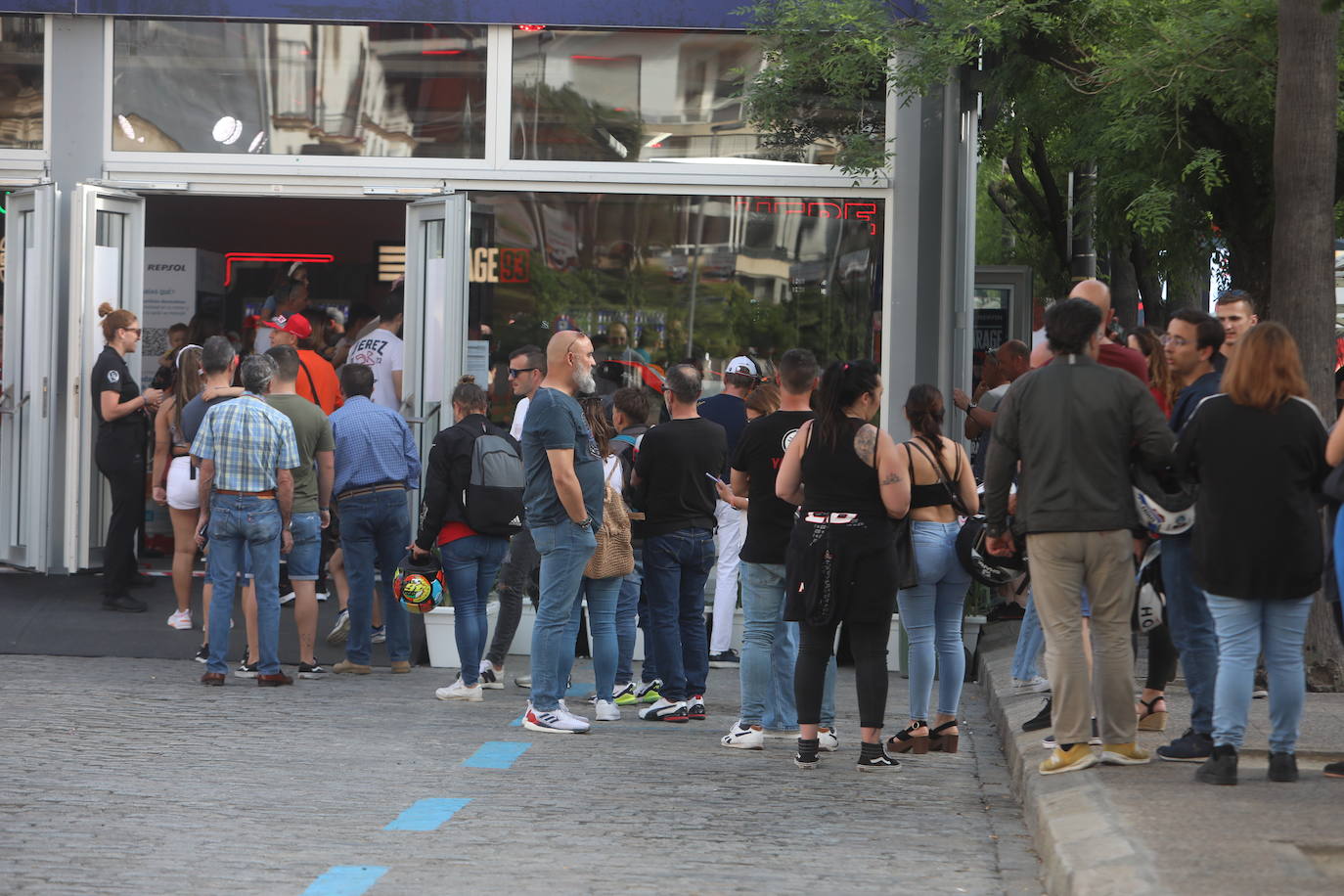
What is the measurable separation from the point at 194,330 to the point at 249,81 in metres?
2.16

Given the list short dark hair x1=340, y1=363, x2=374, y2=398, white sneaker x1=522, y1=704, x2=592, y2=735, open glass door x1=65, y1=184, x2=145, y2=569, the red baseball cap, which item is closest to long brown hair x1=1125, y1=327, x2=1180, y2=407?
white sneaker x1=522, y1=704, x2=592, y2=735

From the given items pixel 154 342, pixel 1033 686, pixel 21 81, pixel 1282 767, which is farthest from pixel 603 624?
pixel 154 342

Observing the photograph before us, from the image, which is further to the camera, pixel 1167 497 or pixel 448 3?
pixel 448 3

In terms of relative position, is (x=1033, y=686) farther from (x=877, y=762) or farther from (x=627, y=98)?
(x=627, y=98)

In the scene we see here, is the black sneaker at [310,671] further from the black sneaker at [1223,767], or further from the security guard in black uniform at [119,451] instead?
the black sneaker at [1223,767]

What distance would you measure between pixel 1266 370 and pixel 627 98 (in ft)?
25.1

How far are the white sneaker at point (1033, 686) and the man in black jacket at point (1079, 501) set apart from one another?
86.8 inches

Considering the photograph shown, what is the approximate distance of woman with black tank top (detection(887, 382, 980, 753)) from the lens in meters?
7.77

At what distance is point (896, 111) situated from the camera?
1285 centimetres

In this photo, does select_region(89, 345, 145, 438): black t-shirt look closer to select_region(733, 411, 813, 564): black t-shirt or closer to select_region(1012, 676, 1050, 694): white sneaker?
select_region(733, 411, 813, 564): black t-shirt

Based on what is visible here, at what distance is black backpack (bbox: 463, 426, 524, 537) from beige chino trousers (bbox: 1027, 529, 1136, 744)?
3.51 metres

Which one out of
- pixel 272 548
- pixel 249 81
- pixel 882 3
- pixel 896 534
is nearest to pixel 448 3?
pixel 249 81

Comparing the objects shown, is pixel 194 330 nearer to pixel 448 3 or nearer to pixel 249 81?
pixel 249 81

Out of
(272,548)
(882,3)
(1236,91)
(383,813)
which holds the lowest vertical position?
(383,813)
